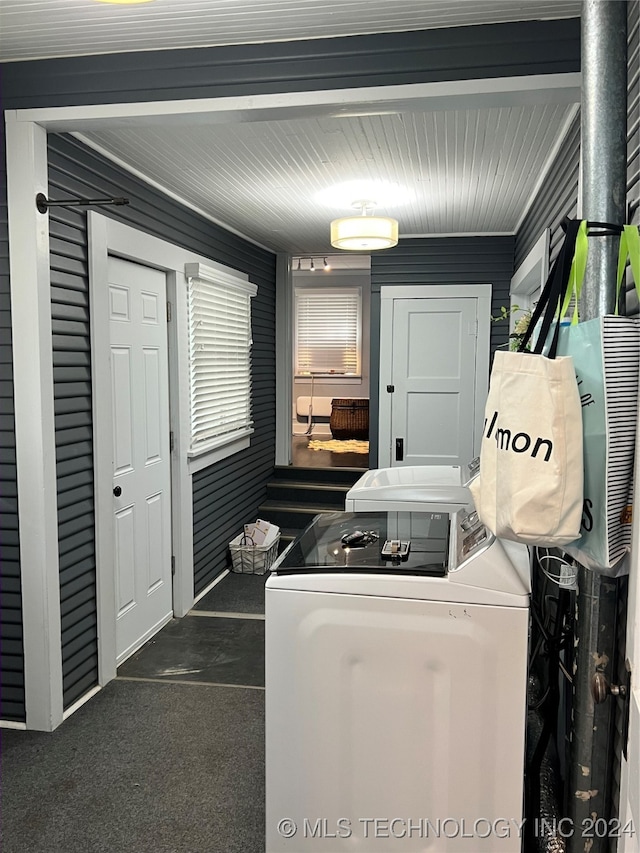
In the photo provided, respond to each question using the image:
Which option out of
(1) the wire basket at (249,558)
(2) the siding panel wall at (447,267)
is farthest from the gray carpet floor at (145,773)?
(2) the siding panel wall at (447,267)

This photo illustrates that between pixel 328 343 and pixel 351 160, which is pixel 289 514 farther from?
pixel 328 343

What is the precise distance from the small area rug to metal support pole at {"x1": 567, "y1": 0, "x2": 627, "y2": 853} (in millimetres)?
6597

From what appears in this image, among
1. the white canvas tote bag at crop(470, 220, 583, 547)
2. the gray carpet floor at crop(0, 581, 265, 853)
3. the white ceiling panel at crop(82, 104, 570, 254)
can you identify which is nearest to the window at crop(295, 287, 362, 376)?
the white ceiling panel at crop(82, 104, 570, 254)

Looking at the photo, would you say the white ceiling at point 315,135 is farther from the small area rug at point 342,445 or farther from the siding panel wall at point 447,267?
the small area rug at point 342,445

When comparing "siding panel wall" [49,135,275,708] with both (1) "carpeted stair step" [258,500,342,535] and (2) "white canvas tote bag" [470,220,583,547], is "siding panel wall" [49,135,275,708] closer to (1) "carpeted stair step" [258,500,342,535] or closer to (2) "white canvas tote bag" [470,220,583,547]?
(2) "white canvas tote bag" [470,220,583,547]

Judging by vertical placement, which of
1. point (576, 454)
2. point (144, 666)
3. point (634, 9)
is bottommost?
point (144, 666)

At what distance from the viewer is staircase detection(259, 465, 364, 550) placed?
5.91 metres

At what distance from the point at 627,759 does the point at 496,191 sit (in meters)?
3.44

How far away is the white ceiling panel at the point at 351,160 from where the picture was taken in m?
2.85

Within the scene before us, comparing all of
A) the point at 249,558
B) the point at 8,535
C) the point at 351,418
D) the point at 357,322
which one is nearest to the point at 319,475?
the point at 249,558

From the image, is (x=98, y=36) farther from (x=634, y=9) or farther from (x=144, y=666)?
(x=144, y=666)

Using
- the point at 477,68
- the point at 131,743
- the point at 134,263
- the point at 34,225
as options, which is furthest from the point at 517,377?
the point at 134,263

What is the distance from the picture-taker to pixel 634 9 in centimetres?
163

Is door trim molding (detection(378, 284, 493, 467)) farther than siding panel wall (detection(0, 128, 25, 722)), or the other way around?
door trim molding (detection(378, 284, 493, 467))
